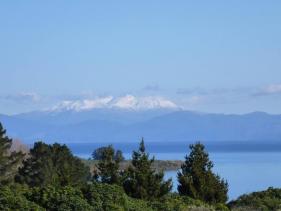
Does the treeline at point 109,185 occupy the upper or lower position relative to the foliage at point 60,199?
upper

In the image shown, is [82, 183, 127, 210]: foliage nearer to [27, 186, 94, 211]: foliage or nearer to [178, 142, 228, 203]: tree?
[27, 186, 94, 211]: foliage

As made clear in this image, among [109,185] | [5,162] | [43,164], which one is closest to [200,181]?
[109,185]

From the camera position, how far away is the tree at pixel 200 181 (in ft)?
127

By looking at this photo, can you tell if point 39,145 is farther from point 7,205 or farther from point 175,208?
point 7,205

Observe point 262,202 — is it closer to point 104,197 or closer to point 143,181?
point 143,181

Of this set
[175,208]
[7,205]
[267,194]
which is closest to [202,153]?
[267,194]

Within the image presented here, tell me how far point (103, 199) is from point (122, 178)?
40.9 ft

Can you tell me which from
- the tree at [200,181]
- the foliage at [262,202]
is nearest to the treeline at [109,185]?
the tree at [200,181]

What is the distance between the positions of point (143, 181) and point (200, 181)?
6.01 m

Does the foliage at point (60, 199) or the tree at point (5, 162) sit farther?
the tree at point (5, 162)

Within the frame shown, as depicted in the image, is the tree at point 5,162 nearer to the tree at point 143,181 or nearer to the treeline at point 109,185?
the treeline at point 109,185

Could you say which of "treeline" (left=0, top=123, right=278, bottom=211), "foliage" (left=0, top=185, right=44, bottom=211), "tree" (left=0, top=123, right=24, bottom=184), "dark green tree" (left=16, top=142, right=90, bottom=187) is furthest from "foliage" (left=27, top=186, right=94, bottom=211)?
"tree" (left=0, top=123, right=24, bottom=184)

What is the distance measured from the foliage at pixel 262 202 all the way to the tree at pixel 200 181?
215cm

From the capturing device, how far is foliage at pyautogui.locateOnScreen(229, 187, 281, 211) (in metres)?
32.5
